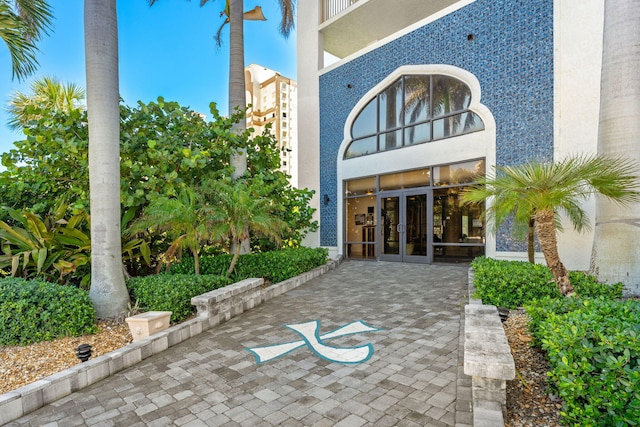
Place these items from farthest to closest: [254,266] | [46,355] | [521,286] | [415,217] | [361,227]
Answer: [361,227] < [415,217] < [254,266] < [521,286] < [46,355]

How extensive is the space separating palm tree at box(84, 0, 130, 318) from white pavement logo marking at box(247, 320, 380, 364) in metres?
2.81

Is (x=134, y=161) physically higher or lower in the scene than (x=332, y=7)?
lower

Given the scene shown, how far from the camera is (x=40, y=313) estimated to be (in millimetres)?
4543

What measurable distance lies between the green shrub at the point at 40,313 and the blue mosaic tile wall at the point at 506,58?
915cm

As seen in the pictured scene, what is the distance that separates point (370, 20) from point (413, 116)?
5.27 meters

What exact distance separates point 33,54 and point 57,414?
8.41 m

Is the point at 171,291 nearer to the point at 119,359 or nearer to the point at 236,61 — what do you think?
the point at 119,359

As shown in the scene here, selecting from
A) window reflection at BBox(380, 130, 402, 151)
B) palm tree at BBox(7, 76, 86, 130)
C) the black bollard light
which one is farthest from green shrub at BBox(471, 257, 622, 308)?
palm tree at BBox(7, 76, 86, 130)

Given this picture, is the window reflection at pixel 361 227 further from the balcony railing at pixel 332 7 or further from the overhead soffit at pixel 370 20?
the balcony railing at pixel 332 7

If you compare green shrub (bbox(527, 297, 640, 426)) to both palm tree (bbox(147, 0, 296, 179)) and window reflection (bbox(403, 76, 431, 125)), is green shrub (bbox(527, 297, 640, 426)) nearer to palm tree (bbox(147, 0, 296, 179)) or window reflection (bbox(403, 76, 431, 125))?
palm tree (bbox(147, 0, 296, 179))

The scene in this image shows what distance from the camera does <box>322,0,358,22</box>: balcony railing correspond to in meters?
13.6

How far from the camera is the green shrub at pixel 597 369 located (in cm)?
202

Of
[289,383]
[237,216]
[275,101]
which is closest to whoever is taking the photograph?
[289,383]

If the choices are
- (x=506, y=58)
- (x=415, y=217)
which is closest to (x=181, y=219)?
(x=415, y=217)
